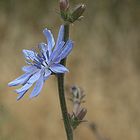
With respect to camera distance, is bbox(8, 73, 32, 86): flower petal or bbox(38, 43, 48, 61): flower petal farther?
bbox(38, 43, 48, 61): flower petal

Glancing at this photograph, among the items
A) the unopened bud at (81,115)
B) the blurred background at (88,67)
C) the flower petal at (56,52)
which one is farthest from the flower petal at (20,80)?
the blurred background at (88,67)

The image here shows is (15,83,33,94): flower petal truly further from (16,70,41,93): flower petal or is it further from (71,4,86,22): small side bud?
(71,4,86,22): small side bud

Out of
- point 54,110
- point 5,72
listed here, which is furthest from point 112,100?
point 5,72

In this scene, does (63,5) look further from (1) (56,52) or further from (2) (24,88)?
(2) (24,88)

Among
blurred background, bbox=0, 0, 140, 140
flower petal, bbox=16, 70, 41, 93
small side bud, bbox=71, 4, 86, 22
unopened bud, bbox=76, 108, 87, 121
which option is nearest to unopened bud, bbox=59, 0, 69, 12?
small side bud, bbox=71, 4, 86, 22

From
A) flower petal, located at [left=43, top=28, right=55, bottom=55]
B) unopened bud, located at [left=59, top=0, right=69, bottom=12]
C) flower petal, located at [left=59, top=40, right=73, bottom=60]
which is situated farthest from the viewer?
flower petal, located at [left=43, top=28, right=55, bottom=55]

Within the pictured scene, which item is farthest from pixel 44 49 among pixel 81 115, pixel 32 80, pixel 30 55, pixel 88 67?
pixel 88 67

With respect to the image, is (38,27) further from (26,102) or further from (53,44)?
(53,44)
